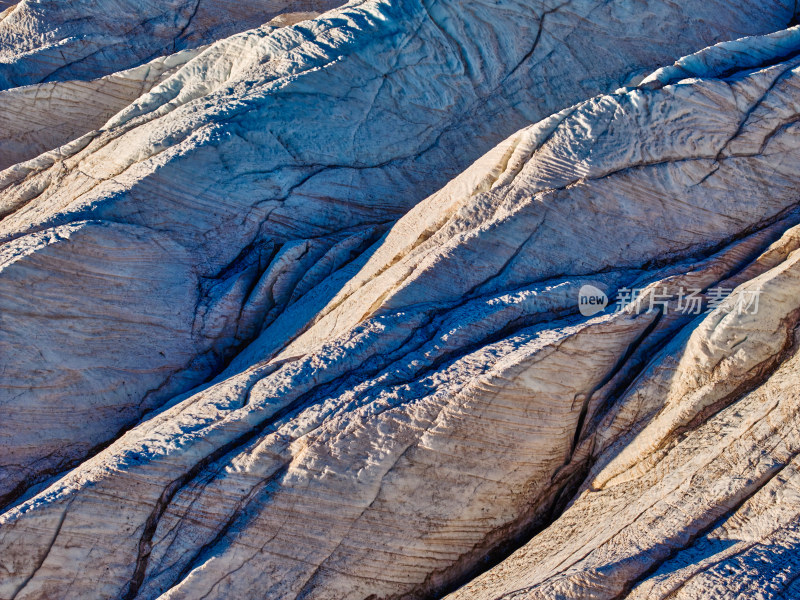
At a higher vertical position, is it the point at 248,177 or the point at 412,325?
the point at 248,177

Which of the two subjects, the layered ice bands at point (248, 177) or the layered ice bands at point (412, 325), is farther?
the layered ice bands at point (248, 177)

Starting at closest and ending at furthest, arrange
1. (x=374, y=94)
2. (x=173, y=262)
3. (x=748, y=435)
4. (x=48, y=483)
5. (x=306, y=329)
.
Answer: (x=748, y=435) < (x=48, y=483) < (x=306, y=329) < (x=173, y=262) < (x=374, y=94)

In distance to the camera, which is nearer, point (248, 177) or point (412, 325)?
point (412, 325)

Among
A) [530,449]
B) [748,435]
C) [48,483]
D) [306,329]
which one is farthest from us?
[306,329]

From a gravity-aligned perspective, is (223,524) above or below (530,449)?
above

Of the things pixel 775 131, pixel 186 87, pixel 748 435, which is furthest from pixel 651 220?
pixel 186 87

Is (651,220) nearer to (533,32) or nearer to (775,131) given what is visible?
(775,131)

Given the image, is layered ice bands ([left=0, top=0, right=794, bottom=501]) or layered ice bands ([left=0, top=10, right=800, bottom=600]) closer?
layered ice bands ([left=0, top=10, right=800, bottom=600])

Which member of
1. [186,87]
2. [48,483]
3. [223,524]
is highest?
[186,87]
